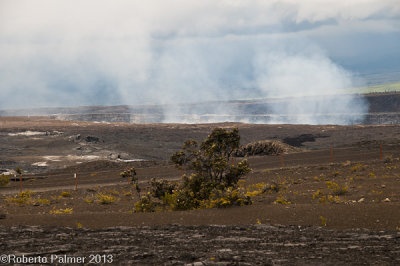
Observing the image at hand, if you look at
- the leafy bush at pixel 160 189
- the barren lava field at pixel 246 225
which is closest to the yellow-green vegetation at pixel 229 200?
the barren lava field at pixel 246 225

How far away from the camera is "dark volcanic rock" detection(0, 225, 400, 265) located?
29.1 feet

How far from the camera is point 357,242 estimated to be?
10.2 m

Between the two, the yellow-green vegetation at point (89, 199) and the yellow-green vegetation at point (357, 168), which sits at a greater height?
the yellow-green vegetation at point (357, 168)

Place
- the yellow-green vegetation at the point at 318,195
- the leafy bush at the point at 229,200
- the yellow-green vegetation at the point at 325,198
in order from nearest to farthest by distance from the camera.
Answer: the leafy bush at the point at 229,200, the yellow-green vegetation at the point at 325,198, the yellow-green vegetation at the point at 318,195

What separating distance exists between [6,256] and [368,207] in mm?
8774

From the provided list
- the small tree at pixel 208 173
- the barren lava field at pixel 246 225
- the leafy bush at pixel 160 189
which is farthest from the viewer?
the leafy bush at pixel 160 189

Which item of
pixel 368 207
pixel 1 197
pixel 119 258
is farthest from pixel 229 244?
pixel 1 197

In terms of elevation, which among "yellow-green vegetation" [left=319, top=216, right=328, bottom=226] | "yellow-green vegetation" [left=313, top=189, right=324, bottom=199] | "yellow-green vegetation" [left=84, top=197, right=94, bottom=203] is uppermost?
"yellow-green vegetation" [left=319, top=216, right=328, bottom=226]

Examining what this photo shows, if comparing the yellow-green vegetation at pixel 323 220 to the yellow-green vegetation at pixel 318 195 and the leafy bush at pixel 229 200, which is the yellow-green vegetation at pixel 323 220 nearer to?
the leafy bush at pixel 229 200

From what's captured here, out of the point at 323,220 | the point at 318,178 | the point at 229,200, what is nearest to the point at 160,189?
the point at 229,200

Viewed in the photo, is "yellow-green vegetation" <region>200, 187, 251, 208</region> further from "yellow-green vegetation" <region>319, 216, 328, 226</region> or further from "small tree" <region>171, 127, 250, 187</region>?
"yellow-green vegetation" <region>319, 216, 328, 226</region>

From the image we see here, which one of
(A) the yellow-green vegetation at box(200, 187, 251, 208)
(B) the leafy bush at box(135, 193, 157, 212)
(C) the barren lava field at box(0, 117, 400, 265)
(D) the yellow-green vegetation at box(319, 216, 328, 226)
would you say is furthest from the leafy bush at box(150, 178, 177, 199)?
(D) the yellow-green vegetation at box(319, 216, 328, 226)

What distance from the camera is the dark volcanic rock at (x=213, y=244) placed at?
29.1 ft

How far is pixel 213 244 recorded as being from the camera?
10.3m
